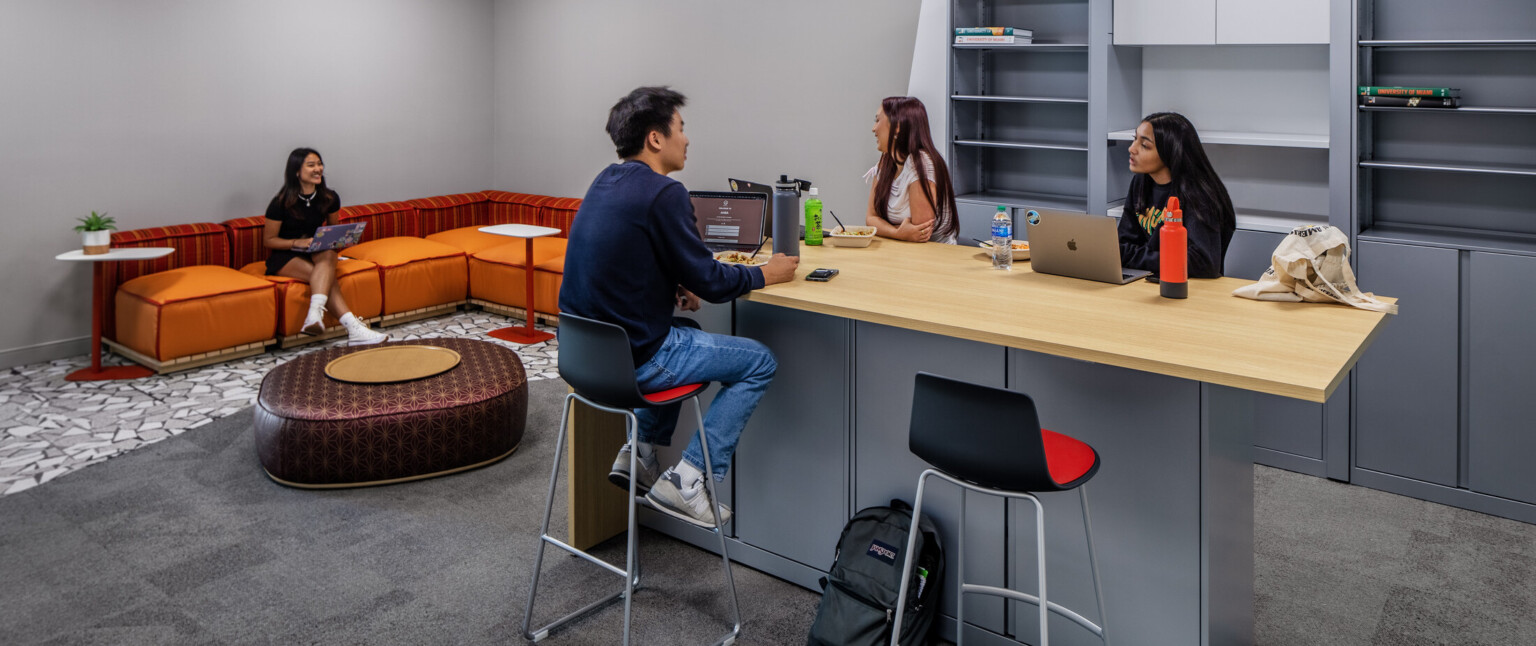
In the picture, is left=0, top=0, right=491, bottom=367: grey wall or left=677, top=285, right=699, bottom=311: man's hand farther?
left=0, top=0, right=491, bottom=367: grey wall

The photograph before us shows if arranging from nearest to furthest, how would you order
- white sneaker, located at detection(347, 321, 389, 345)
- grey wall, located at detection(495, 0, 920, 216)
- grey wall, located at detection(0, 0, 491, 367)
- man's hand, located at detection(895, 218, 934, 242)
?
man's hand, located at detection(895, 218, 934, 242), grey wall, located at detection(0, 0, 491, 367), grey wall, located at detection(495, 0, 920, 216), white sneaker, located at detection(347, 321, 389, 345)

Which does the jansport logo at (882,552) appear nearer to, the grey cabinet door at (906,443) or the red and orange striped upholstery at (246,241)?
the grey cabinet door at (906,443)

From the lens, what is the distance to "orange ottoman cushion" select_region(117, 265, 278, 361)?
5848 millimetres

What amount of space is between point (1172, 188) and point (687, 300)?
1.76 meters

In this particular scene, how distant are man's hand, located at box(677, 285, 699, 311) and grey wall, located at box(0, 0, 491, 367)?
4.87 m

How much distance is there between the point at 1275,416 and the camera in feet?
14.3

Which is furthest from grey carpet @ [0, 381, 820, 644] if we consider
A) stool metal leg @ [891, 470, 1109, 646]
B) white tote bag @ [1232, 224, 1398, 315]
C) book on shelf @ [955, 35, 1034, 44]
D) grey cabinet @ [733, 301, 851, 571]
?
book on shelf @ [955, 35, 1034, 44]

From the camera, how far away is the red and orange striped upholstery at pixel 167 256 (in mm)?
6273

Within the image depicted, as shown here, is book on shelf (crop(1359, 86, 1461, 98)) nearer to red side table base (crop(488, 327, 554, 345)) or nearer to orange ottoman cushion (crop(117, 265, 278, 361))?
red side table base (crop(488, 327, 554, 345))

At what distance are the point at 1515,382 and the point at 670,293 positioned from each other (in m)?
3.03

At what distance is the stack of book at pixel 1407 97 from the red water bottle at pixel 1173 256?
168cm

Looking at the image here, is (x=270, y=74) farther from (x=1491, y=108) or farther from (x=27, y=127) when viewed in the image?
(x=1491, y=108)

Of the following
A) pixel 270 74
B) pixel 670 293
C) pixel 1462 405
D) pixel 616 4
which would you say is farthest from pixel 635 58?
pixel 1462 405

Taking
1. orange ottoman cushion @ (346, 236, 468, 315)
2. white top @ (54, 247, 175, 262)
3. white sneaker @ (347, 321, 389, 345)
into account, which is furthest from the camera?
orange ottoman cushion @ (346, 236, 468, 315)
